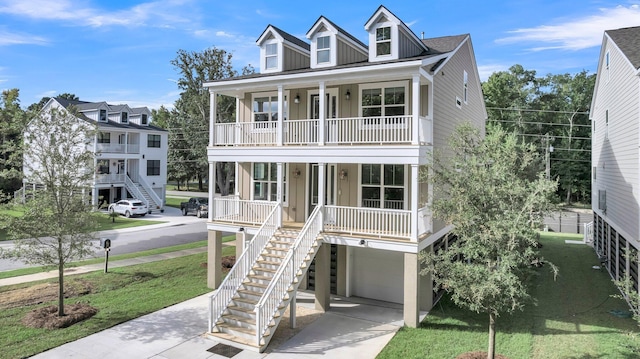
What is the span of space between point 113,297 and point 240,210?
5061 millimetres

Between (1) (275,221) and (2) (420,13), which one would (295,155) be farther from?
(2) (420,13)

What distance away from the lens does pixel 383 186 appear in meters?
13.3

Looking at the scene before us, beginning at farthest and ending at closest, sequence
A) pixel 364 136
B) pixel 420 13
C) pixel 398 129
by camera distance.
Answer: pixel 420 13 → pixel 364 136 → pixel 398 129

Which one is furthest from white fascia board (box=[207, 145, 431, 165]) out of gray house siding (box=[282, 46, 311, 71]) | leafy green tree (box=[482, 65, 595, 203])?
leafy green tree (box=[482, 65, 595, 203])

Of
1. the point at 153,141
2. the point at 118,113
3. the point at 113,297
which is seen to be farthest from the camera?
the point at 153,141

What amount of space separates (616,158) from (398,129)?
9.86m

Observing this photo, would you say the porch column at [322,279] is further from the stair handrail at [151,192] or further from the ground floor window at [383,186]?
the stair handrail at [151,192]

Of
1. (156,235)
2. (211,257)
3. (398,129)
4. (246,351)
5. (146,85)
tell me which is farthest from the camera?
(146,85)

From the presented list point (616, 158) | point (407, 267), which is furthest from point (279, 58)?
point (616, 158)

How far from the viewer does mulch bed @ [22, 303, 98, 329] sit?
10383 millimetres

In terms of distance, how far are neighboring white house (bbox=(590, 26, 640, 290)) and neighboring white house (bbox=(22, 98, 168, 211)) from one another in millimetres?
35402

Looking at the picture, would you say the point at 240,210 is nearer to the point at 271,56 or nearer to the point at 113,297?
the point at 113,297

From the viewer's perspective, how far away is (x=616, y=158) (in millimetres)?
15203

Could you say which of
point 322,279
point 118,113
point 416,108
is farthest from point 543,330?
point 118,113
